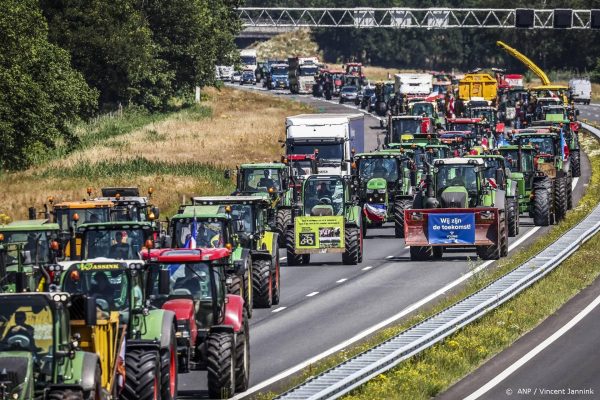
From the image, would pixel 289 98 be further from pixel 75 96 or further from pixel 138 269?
pixel 138 269

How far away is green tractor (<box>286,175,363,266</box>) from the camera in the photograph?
139ft

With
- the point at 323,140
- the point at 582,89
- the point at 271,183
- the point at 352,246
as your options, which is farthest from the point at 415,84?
the point at 352,246

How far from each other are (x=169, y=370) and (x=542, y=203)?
31.2m

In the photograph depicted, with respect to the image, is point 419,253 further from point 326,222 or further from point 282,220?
point 282,220

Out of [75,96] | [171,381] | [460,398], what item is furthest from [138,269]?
[75,96]

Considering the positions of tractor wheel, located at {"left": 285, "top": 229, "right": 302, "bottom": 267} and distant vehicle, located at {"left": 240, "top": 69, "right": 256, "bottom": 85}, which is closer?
tractor wheel, located at {"left": 285, "top": 229, "right": 302, "bottom": 267}

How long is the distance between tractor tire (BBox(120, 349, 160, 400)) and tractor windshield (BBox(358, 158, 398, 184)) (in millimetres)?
29348

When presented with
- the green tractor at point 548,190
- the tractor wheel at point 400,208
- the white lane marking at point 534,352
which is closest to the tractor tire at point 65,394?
the white lane marking at point 534,352

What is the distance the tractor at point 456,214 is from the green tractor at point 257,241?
7.44m

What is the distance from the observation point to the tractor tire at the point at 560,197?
171ft

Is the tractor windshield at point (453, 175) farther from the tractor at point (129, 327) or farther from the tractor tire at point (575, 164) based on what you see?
the tractor tire at point (575, 164)

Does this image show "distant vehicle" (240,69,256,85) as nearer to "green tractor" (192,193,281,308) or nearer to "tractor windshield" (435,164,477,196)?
"tractor windshield" (435,164,477,196)

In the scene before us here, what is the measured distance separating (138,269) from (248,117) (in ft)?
293

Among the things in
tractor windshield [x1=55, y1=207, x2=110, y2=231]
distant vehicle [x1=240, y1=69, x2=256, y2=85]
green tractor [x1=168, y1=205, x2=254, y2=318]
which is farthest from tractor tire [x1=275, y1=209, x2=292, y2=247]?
distant vehicle [x1=240, y1=69, x2=256, y2=85]
